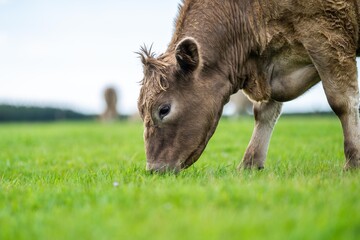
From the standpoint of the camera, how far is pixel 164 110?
560cm

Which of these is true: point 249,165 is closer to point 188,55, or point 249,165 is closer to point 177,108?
point 177,108

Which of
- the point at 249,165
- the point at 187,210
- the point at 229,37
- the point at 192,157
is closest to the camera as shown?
the point at 187,210

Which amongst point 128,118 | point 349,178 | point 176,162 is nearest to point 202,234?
point 349,178

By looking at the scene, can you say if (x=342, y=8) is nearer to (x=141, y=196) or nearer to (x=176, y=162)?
(x=176, y=162)

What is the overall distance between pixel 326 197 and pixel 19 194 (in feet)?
8.58

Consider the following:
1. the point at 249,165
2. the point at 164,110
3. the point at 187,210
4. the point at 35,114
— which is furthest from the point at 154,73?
the point at 35,114

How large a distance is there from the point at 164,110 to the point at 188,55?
0.67 metres

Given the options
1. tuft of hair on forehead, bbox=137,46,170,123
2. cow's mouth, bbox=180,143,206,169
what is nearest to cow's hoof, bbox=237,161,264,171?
cow's mouth, bbox=180,143,206,169

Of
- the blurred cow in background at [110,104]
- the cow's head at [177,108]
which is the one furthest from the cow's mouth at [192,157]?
the blurred cow in background at [110,104]

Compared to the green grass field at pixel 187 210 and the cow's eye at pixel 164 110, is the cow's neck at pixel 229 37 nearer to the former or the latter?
the cow's eye at pixel 164 110

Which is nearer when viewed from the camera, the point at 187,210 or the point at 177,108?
the point at 187,210

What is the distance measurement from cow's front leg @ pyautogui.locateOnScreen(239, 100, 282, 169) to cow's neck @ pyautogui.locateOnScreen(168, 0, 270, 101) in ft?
2.38

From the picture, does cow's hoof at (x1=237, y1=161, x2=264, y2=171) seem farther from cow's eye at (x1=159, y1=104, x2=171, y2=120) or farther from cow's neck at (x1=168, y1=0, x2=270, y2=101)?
cow's eye at (x1=159, y1=104, x2=171, y2=120)

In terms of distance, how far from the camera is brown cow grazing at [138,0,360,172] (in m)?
5.56
